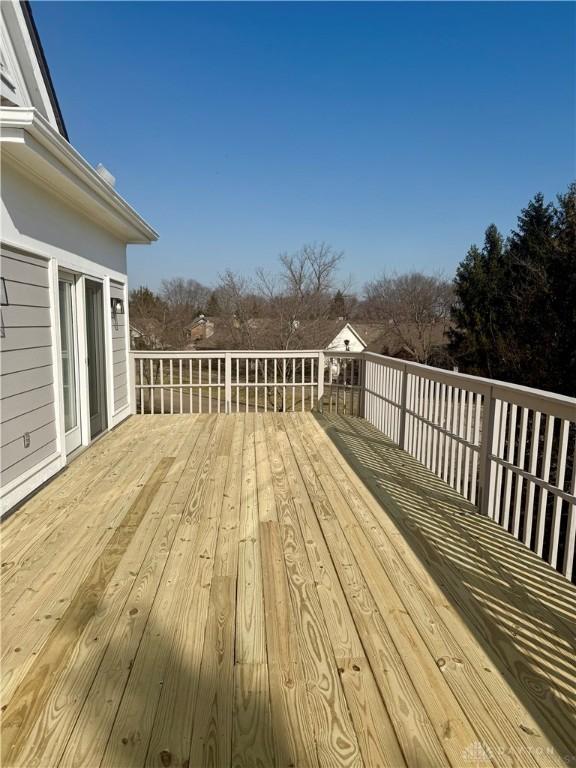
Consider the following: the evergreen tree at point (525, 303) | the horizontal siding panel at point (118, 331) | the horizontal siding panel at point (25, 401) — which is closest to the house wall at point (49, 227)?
the horizontal siding panel at point (118, 331)

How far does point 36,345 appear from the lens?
3.40 m

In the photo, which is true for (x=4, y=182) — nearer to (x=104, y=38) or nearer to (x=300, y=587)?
(x=300, y=587)

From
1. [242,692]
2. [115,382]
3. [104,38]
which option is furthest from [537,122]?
[242,692]

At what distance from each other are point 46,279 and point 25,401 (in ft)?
3.56

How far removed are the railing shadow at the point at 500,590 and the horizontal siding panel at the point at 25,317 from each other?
111 inches

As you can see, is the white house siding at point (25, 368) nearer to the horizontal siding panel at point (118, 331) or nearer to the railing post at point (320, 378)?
the horizontal siding panel at point (118, 331)

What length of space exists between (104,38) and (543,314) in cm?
1317

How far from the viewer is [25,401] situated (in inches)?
126

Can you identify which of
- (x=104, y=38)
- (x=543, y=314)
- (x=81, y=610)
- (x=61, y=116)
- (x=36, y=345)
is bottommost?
(x=81, y=610)

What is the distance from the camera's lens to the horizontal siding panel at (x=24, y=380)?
292cm

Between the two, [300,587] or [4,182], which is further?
[4,182]

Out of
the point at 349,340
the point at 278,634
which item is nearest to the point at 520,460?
the point at 278,634

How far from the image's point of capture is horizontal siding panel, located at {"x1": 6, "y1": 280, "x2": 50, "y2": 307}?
303 centimetres

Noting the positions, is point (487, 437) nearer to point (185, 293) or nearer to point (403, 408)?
point (403, 408)
